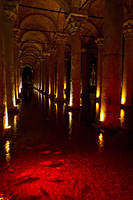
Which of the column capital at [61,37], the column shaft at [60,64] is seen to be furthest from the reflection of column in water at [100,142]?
the column capital at [61,37]

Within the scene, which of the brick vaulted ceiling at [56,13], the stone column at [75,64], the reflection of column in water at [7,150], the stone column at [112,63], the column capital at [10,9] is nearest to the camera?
the reflection of column in water at [7,150]

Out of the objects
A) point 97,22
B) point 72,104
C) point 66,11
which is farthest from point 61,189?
point 97,22

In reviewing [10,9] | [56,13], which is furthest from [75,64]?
[56,13]

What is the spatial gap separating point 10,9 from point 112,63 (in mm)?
6795

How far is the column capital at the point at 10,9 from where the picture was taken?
845 centimetres

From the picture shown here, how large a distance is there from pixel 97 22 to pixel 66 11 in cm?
620

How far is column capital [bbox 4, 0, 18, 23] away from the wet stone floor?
6.94 metres

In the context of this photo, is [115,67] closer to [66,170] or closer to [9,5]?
[66,170]

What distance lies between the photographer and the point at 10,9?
8648 mm

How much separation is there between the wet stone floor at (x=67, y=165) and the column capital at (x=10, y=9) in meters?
6.94

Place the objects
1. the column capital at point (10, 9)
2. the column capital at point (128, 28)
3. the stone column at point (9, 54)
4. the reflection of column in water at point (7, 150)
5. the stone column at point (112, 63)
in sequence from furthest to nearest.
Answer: the column capital at point (128, 28)
the stone column at point (9, 54)
the column capital at point (10, 9)
the stone column at point (112, 63)
the reflection of column in water at point (7, 150)

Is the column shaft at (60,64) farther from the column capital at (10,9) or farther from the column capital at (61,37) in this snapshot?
the column capital at (10,9)

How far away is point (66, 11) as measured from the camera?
10.2 meters

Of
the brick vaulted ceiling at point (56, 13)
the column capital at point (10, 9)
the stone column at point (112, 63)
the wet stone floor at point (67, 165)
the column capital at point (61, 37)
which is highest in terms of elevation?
the brick vaulted ceiling at point (56, 13)
